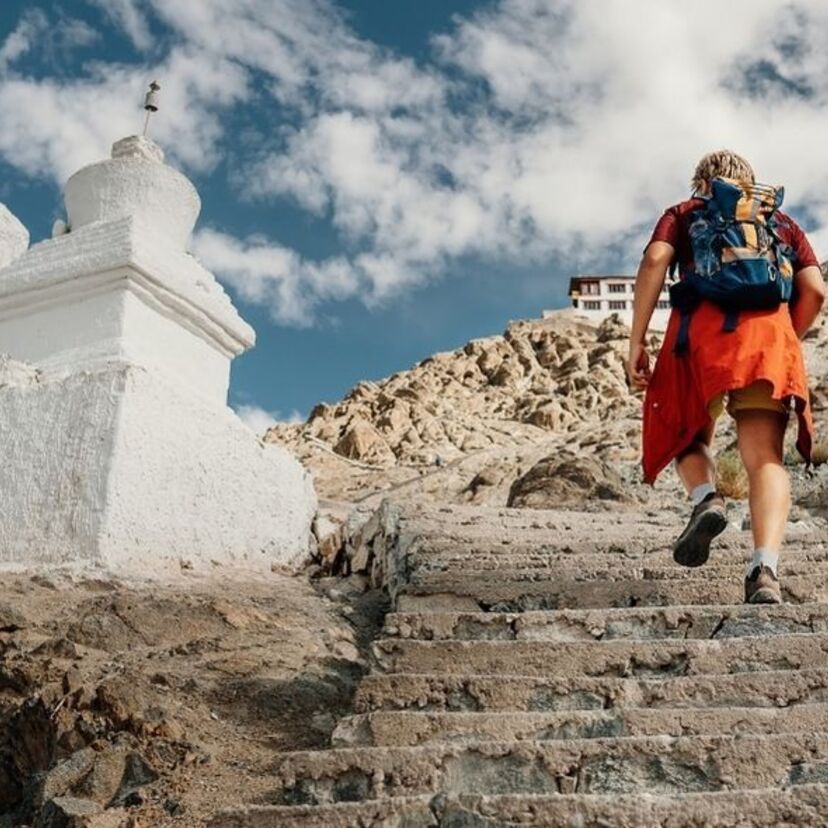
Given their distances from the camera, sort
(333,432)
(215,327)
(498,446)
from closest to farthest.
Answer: (215,327) < (498,446) < (333,432)

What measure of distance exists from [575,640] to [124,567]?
9.74ft

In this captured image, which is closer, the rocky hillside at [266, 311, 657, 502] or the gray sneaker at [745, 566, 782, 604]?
the gray sneaker at [745, 566, 782, 604]

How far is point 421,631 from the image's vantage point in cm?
440

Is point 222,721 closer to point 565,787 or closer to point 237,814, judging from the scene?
point 237,814

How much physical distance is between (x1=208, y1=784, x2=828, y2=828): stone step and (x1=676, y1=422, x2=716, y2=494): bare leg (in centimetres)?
185

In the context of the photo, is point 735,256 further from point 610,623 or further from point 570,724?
point 570,724

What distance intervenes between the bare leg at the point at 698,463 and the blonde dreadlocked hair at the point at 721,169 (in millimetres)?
1122

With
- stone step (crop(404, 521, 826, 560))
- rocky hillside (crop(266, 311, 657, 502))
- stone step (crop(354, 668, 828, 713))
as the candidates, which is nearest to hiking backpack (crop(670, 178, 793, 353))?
stone step (crop(354, 668, 828, 713))

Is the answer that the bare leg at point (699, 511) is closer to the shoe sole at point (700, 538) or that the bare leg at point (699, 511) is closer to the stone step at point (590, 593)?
the shoe sole at point (700, 538)

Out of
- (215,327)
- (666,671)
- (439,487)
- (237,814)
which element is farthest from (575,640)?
(439,487)

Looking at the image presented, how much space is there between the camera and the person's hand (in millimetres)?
4684

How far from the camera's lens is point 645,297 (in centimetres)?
470

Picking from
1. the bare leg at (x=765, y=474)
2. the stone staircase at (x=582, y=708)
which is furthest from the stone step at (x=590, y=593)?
the bare leg at (x=765, y=474)

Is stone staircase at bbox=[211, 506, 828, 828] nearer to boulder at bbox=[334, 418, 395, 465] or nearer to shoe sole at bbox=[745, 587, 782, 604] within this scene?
shoe sole at bbox=[745, 587, 782, 604]
